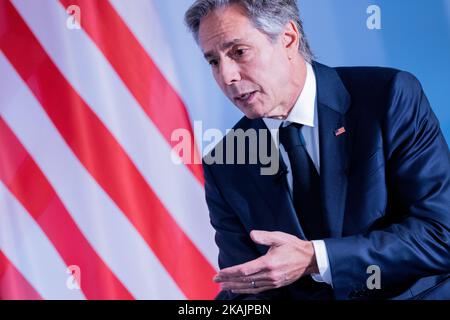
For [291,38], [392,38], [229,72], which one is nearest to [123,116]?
[229,72]

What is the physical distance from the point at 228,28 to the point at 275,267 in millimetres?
616

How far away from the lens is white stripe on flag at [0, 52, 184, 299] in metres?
2.02

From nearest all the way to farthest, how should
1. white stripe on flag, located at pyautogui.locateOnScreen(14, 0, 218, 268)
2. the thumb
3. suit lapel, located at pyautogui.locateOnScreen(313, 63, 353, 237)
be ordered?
the thumb → suit lapel, located at pyautogui.locateOnScreen(313, 63, 353, 237) → white stripe on flag, located at pyautogui.locateOnScreen(14, 0, 218, 268)

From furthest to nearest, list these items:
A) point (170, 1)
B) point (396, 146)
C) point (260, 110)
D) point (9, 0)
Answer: point (9, 0) → point (170, 1) → point (260, 110) → point (396, 146)

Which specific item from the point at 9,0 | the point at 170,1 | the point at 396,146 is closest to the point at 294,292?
the point at 396,146

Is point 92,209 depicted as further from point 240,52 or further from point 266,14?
point 266,14

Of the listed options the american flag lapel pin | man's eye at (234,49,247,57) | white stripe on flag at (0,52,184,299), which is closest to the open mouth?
man's eye at (234,49,247,57)

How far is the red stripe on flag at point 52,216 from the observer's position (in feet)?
6.68

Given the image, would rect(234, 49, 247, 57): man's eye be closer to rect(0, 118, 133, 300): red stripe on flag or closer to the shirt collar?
the shirt collar

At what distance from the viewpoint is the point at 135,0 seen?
6.73ft

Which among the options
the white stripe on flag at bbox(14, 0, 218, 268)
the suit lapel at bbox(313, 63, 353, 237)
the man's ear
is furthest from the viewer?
the white stripe on flag at bbox(14, 0, 218, 268)

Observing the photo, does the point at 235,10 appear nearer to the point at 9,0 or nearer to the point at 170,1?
the point at 170,1

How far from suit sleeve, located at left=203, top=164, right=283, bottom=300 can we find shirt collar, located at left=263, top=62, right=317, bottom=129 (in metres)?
0.27
